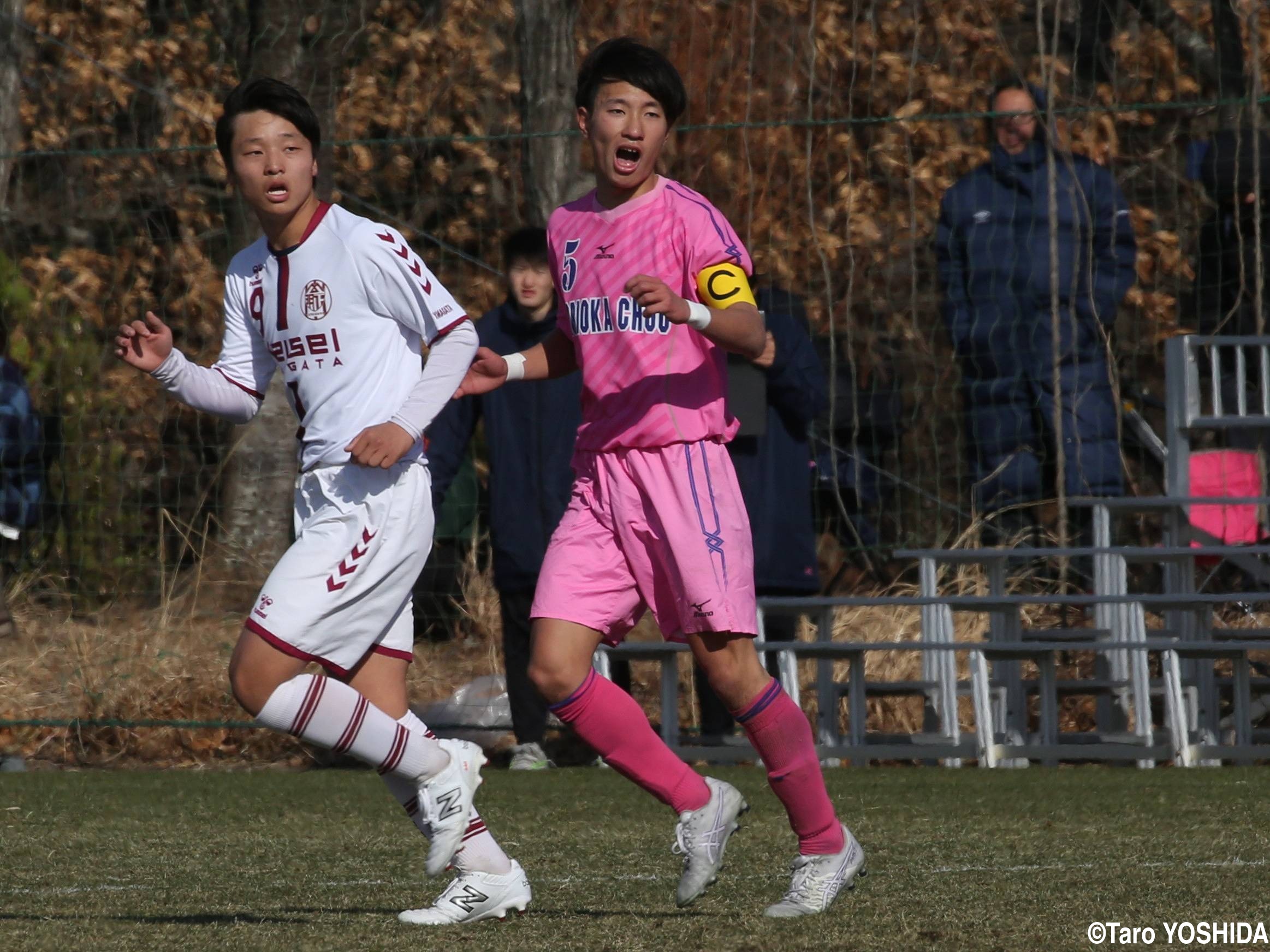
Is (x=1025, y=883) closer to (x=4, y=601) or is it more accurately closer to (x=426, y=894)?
(x=426, y=894)

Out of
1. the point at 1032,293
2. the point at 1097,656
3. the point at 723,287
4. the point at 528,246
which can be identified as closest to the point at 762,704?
the point at 723,287

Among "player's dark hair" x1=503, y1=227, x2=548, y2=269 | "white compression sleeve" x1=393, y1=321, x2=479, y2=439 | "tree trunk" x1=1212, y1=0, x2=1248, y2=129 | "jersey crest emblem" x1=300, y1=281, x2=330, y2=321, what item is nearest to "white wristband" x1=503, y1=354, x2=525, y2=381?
"white compression sleeve" x1=393, y1=321, x2=479, y2=439

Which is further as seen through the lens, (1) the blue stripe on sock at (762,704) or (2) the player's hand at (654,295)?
(1) the blue stripe on sock at (762,704)

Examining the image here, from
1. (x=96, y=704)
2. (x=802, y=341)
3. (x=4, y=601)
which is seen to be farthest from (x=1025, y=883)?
(x=4, y=601)

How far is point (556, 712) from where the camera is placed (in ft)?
17.6

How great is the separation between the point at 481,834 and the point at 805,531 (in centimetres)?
465

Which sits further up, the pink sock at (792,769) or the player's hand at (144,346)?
the player's hand at (144,346)

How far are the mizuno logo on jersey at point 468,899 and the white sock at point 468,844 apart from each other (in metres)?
0.05

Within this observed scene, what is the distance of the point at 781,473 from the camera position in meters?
9.55

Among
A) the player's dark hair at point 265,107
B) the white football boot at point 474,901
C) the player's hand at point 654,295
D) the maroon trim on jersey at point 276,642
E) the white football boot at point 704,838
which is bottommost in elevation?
the white football boot at point 474,901

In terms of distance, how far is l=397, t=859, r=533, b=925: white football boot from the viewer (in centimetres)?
521

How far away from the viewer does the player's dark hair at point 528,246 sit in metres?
9.12

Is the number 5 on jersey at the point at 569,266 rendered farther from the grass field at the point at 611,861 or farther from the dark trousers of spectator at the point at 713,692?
the dark trousers of spectator at the point at 713,692

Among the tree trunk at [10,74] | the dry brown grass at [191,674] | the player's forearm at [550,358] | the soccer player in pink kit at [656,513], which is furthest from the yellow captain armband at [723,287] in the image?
the tree trunk at [10,74]
